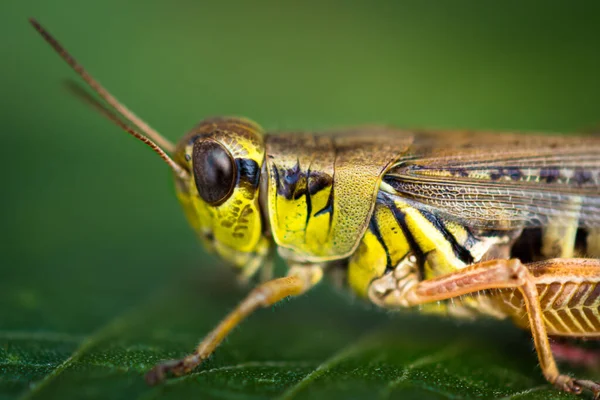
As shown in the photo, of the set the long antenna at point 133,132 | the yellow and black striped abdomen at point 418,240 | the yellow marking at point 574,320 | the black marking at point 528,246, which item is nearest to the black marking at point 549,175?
the black marking at point 528,246

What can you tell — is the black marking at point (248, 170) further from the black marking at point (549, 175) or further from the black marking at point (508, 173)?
the black marking at point (549, 175)

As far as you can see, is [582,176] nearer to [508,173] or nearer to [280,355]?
[508,173]

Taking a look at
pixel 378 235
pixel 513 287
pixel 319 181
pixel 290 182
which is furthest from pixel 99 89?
pixel 513 287

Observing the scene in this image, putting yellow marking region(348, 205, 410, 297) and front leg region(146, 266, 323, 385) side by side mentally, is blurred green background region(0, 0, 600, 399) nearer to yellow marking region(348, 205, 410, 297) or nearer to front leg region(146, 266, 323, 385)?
front leg region(146, 266, 323, 385)

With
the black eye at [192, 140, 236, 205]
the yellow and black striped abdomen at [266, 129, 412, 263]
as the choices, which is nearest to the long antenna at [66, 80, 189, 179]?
the black eye at [192, 140, 236, 205]

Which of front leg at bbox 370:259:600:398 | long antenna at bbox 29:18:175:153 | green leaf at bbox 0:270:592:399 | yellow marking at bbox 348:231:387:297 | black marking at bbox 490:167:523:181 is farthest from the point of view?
yellow marking at bbox 348:231:387:297

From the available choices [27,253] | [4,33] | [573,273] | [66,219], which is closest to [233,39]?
[4,33]
